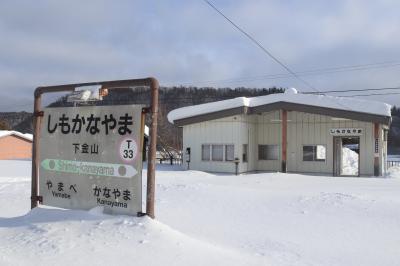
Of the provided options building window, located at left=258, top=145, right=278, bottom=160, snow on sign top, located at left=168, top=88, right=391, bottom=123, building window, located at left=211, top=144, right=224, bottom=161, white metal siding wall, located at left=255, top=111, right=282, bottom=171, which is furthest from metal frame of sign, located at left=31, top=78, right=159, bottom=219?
building window, located at left=258, top=145, right=278, bottom=160

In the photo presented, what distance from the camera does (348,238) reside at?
643 centimetres

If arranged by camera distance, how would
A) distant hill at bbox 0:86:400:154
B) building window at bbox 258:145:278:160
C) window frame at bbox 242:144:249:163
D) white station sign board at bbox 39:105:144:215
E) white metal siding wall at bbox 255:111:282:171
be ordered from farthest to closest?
distant hill at bbox 0:86:400:154, building window at bbox 258:145:278:160, white metal siding wall at bbox 255:111:282:171, window frame at bbox 242:144:249:163, white station sign board at bbox 39:105:144:215

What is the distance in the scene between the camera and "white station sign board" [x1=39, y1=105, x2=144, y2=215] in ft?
19.9

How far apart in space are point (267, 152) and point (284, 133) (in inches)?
126

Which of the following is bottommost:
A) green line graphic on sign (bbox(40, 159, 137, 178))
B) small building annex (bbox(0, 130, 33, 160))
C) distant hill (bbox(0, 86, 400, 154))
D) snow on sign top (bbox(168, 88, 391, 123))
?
green line graphic on sign (bbox(40, 159, 137, 178))

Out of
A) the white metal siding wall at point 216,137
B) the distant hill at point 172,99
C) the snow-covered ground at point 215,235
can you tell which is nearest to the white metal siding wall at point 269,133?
the white metal siding wall at point 216,137

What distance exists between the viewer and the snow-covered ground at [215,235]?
494 cm

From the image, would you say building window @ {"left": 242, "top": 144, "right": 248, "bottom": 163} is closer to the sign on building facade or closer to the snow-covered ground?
the sign on building facade

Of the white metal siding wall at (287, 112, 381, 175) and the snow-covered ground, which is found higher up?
the white metal siding wall at (287, 112, 381, 175)

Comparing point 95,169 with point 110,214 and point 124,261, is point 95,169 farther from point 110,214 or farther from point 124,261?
point 124,261

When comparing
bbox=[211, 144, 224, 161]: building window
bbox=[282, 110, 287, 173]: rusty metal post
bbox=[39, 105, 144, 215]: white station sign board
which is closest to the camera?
bbox=[39, 105, 144, 215]: white station sign board

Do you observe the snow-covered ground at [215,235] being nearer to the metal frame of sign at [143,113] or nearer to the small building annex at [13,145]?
the metal frame of sign at [143,113]

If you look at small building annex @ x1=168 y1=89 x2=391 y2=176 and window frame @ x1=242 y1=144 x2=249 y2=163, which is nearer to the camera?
small building annex @ x1=168 y1=89 x2=391 y2=176

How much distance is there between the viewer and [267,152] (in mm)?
25453
